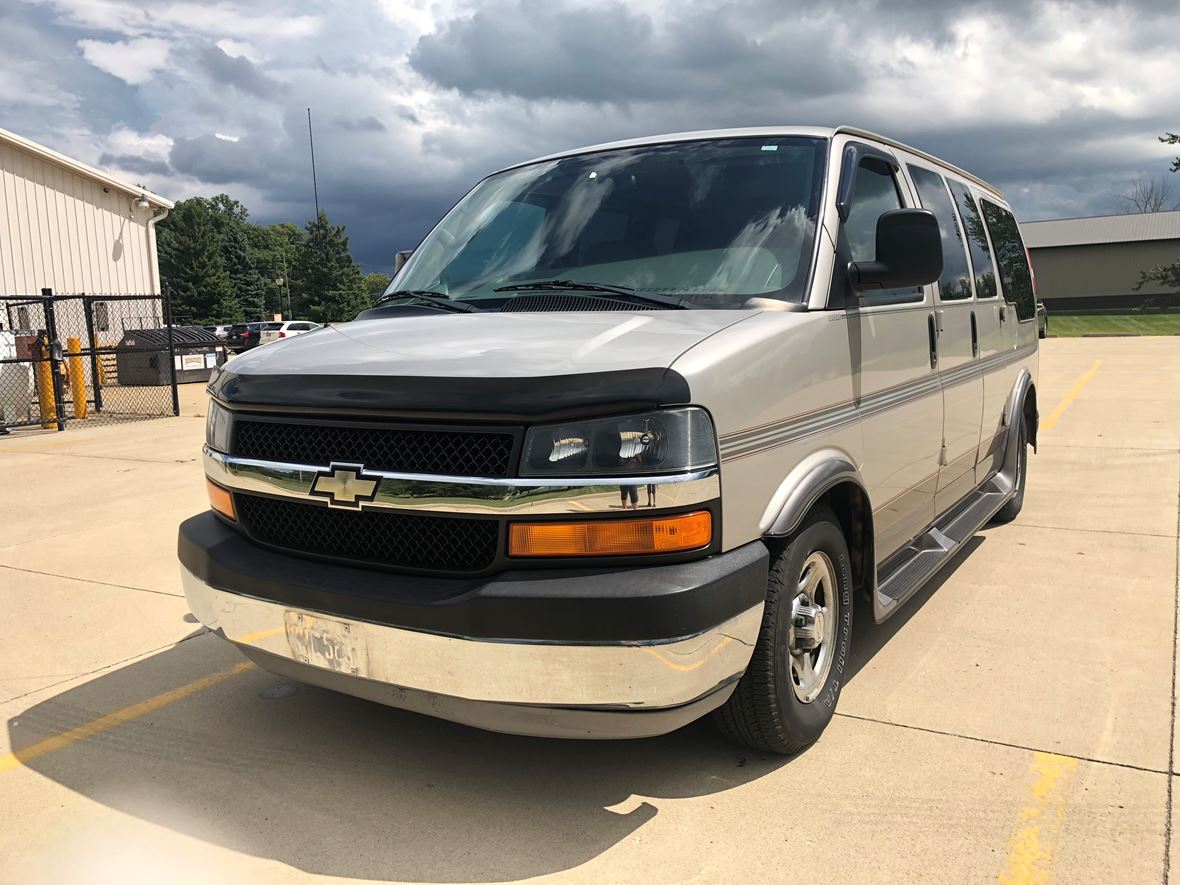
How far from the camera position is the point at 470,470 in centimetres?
263

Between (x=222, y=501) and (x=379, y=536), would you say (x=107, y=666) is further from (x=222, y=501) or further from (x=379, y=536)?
(x=379, y=536)

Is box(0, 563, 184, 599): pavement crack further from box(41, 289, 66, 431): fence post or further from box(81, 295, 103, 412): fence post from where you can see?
box(81, 295, 103, 412): fence post

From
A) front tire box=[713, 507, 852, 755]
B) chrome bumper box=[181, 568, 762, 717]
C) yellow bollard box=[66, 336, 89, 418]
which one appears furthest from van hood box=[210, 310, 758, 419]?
yellow bollard box=[66, 336, 89, 418]

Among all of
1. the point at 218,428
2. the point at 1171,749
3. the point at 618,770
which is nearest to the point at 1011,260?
the point at 1171,749

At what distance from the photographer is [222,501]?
3.36m

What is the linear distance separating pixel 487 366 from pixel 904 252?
1.62 metres

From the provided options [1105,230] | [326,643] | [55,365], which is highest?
[1105,230]

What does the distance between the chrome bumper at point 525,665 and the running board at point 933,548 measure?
1.26 m

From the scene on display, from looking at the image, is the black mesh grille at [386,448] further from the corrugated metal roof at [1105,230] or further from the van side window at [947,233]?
the corrugated metal roof at [1105,230]

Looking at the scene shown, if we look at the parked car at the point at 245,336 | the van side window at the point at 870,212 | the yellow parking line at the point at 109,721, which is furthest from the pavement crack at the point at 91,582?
the parked car at the point at 245,336

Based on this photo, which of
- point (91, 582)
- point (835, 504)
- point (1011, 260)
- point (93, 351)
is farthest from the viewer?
point (93, 351)

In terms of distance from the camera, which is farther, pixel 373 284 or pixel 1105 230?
pixel 373 284

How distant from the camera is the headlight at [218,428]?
3.27 m

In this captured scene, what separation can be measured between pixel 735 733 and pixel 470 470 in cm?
130
